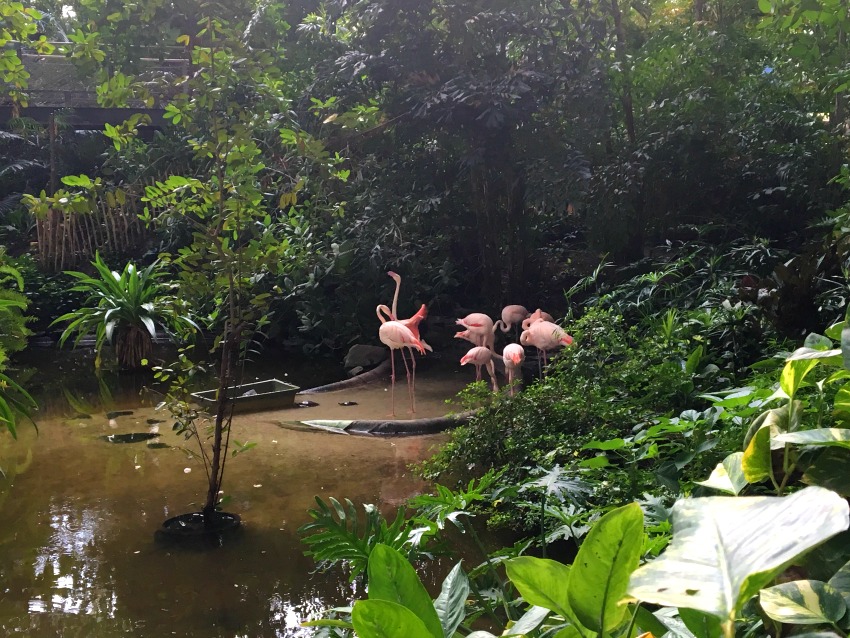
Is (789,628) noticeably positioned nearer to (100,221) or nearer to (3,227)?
(100,221)

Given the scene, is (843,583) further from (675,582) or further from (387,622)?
(387,622)

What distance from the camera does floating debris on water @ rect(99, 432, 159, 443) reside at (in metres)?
4.76

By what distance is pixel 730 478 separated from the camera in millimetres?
920

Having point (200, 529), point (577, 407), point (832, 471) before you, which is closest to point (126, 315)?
point (200, 529)

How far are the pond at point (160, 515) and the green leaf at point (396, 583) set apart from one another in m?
1.56

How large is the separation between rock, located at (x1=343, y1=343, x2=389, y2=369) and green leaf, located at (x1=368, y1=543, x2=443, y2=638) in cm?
644

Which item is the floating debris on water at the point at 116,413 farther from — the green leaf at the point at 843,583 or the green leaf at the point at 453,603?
the green leaf at the point at 843,583

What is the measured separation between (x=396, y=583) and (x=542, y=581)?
6.8 inches

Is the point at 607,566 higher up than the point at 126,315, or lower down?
lower down

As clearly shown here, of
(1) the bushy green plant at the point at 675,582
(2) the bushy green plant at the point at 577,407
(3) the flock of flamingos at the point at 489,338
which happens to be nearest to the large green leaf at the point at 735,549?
(1) the bushy green plant at the point at 675,582

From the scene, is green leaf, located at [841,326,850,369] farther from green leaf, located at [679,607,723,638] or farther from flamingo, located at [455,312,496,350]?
flamingo, located at [455,312,496,350]

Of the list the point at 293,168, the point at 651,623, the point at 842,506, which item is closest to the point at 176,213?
the point at 651,623

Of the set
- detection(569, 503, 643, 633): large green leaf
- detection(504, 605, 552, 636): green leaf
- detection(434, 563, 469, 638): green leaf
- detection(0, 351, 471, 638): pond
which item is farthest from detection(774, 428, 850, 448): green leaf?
detection(0, 351, 471, 638): pond

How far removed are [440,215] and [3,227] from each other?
7.55m
